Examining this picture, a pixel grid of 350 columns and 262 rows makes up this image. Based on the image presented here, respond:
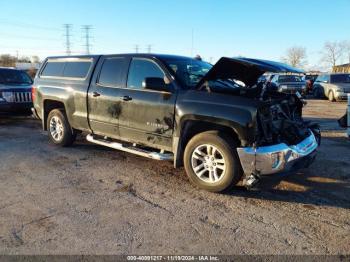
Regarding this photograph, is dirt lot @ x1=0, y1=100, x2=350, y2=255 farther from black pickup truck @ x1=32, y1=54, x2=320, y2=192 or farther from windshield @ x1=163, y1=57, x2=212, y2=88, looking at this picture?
windshield @ x1=163, y1=57, x2=212, y2=88

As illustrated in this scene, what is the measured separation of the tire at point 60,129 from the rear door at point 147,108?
1.77 m

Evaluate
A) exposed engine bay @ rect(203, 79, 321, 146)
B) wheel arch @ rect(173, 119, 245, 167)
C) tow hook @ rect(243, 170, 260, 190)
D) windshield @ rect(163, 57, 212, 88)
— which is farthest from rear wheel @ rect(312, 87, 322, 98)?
tow hook @ rect(243, 170, 260, 190)

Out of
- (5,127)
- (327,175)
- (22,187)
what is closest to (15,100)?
(5,127)

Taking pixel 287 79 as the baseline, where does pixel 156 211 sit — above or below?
below

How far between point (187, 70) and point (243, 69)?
3.38 feet

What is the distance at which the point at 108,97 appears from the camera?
624 centimetres

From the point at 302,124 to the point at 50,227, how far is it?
3861 millimetres

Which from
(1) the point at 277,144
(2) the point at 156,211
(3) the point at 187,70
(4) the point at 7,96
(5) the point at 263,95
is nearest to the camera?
(2) the point at 156,211

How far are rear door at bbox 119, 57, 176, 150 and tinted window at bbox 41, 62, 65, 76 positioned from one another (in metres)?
2.27

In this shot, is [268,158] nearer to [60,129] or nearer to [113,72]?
[113,72]

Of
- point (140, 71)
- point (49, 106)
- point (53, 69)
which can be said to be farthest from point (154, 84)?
point (49, 106)

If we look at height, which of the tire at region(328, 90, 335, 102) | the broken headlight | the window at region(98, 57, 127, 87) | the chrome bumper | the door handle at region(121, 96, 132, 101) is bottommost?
the tire at region(328, 90, 335, 102)

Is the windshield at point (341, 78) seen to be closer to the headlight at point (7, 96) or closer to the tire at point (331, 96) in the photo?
the tire at point (331, 96)

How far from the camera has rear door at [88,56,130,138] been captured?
6.11m
